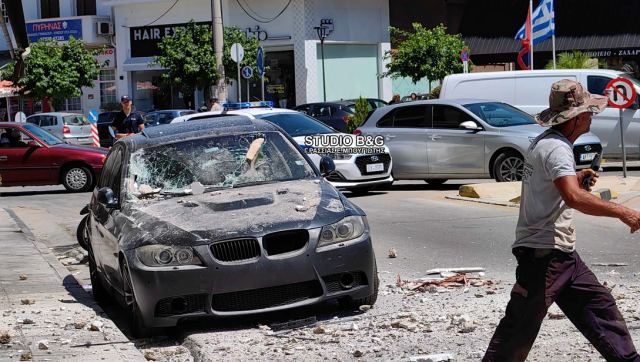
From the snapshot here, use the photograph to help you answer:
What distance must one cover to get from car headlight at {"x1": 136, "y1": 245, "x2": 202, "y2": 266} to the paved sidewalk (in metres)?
0.64

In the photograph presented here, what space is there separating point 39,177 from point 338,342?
17.0 meters

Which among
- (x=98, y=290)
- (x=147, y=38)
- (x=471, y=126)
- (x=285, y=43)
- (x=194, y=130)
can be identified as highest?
(x=147, y=38)

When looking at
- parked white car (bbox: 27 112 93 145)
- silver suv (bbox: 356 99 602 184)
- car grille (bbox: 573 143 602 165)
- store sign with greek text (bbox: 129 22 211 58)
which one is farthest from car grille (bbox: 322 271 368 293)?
store sign with greek text (bbox: 129 22 211 58)

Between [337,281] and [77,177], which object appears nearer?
[337,281]

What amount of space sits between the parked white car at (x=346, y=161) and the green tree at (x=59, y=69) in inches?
1249

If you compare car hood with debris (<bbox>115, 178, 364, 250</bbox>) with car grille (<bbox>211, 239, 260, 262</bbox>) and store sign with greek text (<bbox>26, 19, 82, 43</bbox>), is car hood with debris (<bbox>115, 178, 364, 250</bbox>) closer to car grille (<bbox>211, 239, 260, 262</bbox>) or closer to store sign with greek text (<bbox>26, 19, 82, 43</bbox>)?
car grille (<bbox>211, 239, 260, 262</bbox>)

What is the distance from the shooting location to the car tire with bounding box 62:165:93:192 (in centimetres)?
2302

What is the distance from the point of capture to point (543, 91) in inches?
853

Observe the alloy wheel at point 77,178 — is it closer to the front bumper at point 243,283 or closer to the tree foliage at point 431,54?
the front bumper at point 243,283

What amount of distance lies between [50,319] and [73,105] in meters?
47.8

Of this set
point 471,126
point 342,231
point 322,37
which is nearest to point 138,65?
point 322,37

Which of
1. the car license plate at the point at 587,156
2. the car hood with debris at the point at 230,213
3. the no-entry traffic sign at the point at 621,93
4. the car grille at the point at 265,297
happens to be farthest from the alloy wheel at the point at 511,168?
the car grille at the point at 265,297

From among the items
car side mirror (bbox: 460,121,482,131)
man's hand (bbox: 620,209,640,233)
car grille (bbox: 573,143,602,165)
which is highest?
man's hand (bbox: 620,209,640,233)

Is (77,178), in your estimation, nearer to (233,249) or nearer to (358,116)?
(358,116)
